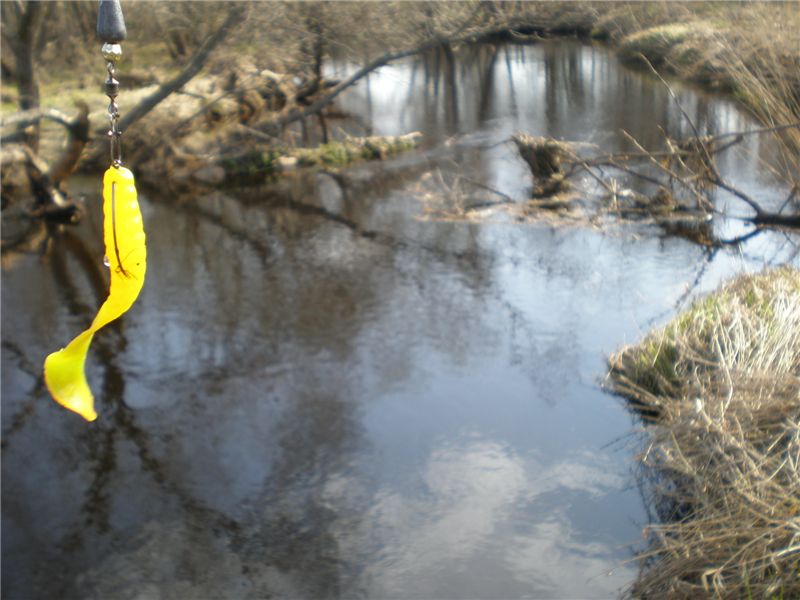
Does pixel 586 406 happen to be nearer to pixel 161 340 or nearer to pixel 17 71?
pixel 161 340

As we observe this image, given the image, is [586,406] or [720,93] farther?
[720,93]

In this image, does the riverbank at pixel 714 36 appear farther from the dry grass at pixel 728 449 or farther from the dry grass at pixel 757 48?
the dry grass at pixel 728 449

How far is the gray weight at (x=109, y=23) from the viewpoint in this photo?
157cm

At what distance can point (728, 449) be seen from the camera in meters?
4.40

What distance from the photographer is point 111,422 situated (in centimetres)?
675

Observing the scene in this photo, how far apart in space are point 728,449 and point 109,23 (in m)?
3.63

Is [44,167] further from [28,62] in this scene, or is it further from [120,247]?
[120,247]

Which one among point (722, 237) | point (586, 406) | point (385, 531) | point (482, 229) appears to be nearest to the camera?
point (385, 531)

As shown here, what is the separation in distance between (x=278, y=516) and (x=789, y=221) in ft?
19.4

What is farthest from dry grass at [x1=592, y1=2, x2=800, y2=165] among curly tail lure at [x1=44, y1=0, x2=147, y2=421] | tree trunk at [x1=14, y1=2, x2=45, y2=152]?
tree trunk at [x1=14, y1=2, x2=45, y2=152]

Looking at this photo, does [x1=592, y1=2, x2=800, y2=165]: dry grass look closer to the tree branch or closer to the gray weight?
the tree branch

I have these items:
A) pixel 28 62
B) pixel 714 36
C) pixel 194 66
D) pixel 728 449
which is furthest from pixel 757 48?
pixel 28 62

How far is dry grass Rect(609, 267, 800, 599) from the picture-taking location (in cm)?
373

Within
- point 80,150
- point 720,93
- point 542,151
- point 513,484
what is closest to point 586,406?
point 513,484
